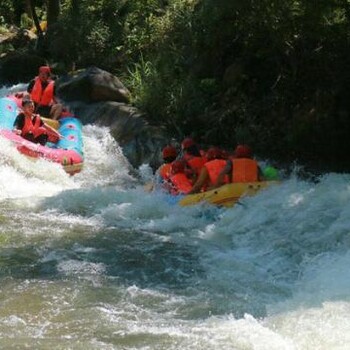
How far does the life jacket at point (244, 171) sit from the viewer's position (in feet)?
26.7

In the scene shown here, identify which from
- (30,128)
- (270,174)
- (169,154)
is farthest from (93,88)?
(270,174)

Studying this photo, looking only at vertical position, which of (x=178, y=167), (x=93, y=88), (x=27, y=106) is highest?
(x=93, y=88)

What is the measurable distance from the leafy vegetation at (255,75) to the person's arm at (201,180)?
6.46 ft

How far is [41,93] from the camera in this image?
472 inches

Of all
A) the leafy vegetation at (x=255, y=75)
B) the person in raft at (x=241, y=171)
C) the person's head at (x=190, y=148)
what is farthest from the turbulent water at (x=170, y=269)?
the leafy vegetation at (x=255, y=75)

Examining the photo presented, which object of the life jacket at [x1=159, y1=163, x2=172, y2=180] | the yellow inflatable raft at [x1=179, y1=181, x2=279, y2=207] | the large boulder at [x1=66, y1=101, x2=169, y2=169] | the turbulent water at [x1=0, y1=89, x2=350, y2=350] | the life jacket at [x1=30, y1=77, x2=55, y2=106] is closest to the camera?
the turbulent water at [x1=0, y1=89, x2=350, y2=350]

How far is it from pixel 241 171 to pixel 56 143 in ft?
13.0

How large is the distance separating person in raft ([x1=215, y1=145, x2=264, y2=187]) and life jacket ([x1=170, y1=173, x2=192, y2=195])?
0.64 meters

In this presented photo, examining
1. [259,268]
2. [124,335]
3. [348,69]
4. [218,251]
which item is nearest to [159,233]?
[218,251]

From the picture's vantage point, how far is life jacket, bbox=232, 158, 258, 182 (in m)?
8.14

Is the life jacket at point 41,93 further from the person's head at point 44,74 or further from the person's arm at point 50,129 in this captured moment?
the person's arm at point 50,129

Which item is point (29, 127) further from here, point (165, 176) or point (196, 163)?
point (196, 163)

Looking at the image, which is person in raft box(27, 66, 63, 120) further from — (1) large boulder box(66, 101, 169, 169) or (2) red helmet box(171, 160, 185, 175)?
(2) red helmet box(171, 160, 185, 175)

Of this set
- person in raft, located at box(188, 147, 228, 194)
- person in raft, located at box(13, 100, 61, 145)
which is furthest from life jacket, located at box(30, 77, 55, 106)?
person in raft, located at box(188, 147, 228, 194)
